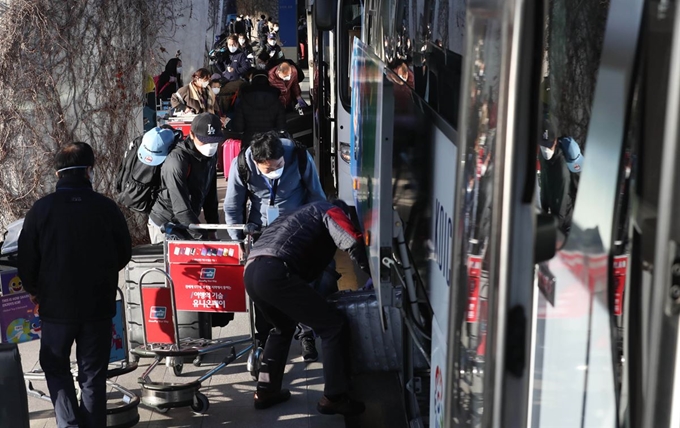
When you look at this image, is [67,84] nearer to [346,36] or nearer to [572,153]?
[346,36]

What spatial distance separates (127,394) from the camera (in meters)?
5.55

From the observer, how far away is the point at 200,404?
19.0ft

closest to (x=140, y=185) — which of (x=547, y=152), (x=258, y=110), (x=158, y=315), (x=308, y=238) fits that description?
(x=158, y=315)

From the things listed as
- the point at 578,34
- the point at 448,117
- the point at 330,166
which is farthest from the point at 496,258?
the point at 330,166

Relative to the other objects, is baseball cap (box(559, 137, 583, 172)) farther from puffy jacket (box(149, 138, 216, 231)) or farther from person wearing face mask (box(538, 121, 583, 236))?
puffy jacket (box(149, 138, 216, 231))

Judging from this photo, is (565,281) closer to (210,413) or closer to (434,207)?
(434,207)

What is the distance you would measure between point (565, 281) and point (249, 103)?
9.72 m

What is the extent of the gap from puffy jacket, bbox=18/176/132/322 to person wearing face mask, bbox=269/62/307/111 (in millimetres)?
10270

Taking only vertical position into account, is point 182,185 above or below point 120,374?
above

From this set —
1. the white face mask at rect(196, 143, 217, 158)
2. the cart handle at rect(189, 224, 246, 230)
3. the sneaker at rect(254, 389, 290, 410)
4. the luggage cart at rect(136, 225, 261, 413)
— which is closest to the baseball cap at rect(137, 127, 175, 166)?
the white face mask at rect(196, 143, 217, 158)

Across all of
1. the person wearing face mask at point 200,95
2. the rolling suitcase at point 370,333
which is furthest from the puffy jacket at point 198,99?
the rolling suitcase at point 370,333

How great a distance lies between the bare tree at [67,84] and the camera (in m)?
8.39

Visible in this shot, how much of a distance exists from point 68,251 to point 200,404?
153 centimetres

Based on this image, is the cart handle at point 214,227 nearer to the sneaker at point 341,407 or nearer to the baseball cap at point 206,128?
the baseball cap at point 206,128
